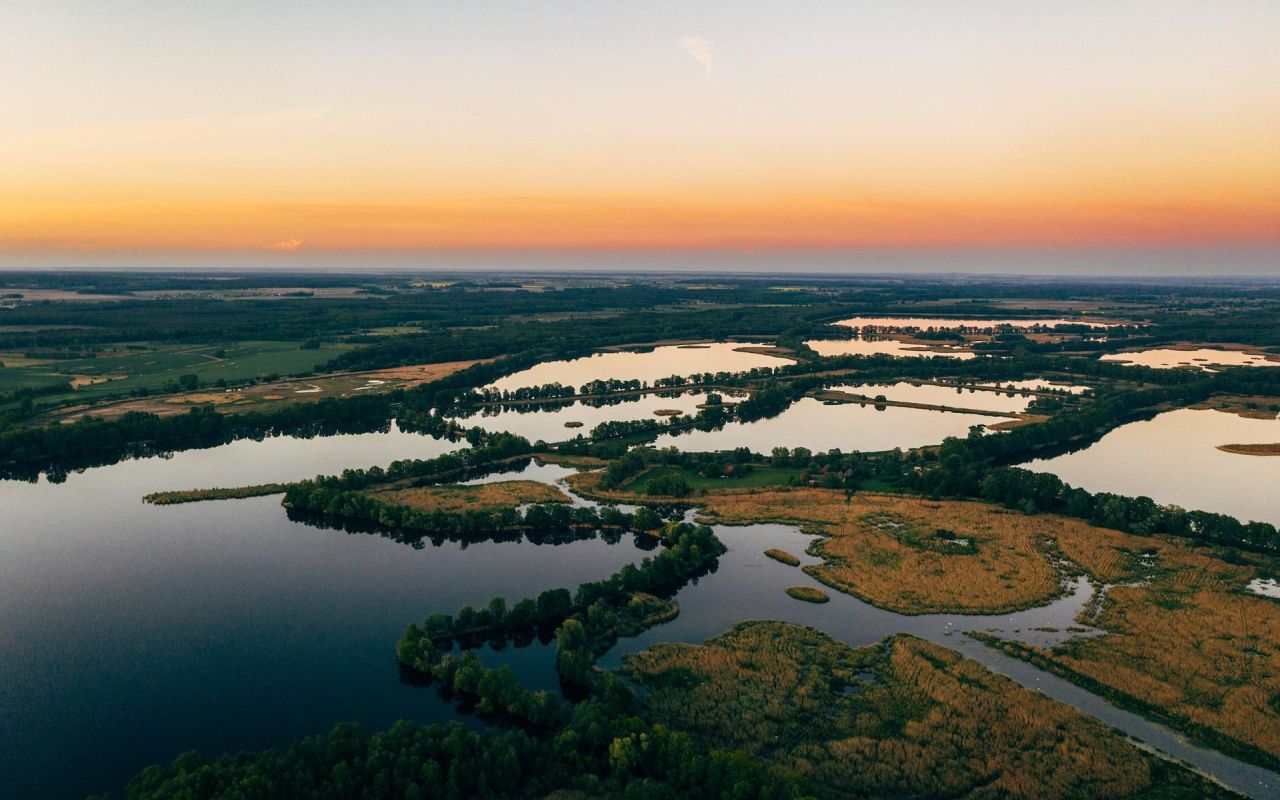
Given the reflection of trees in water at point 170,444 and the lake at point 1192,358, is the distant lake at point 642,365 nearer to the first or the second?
the reflection of trees in water at point 170,444

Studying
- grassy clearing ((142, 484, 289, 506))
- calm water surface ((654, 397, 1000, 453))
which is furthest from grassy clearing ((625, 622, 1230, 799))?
calm water surface ((654, 397, 1000, 453))

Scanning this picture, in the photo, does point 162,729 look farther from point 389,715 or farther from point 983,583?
point 983,583

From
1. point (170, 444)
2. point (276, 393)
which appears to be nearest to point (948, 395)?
point (276, 393)

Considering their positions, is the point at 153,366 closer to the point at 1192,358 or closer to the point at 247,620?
the point at 247,620

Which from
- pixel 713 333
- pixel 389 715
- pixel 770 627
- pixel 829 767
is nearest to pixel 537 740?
pixel 389 715

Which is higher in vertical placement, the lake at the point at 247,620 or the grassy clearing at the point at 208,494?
the grassy clearing at the point at 208,494

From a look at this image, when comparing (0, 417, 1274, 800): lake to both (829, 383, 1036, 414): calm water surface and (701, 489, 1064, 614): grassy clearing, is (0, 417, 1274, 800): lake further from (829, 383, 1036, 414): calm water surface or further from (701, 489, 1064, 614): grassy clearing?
(829, 383, 1036, 414): calm water surface

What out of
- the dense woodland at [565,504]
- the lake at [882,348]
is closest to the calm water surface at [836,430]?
the dense woodland at [565,504]
